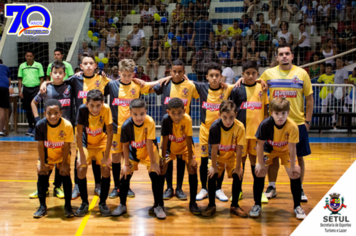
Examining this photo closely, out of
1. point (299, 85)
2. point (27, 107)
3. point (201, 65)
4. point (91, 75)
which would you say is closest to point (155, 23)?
point (201, 65)

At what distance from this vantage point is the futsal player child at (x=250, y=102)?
414 centimetres

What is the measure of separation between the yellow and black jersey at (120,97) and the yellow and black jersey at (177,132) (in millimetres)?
Result: 653

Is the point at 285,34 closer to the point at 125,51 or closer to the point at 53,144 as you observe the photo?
the point at 125,51

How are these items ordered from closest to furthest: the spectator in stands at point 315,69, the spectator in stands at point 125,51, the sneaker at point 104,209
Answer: the sneaker at point 104,209 < the spectator in stands at point 125,51 < the spectator in stands at point 315,69

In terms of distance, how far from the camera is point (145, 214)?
12.4 feet

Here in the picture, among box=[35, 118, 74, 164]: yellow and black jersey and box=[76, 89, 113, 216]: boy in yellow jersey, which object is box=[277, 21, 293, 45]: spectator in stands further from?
box=[35, 118, 74, 164]: yellow and black jersey

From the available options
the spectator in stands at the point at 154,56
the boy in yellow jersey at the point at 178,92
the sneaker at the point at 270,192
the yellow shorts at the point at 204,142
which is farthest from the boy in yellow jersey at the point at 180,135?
the spectator in stands at the point at 154,56

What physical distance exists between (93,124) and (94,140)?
0.20m

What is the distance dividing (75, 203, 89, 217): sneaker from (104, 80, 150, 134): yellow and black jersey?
96 cm

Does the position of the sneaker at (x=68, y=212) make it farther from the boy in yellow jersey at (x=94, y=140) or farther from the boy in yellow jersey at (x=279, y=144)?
the boy in yellow jersey at (x=279, y=144)

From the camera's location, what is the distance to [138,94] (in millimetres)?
4410

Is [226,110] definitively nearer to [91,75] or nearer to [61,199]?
[91,75]

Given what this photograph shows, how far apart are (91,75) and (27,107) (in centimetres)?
473

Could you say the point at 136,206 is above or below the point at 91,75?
below
